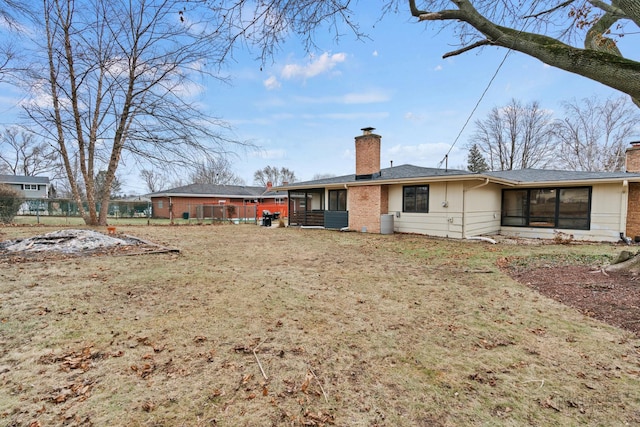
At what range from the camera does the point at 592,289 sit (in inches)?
187

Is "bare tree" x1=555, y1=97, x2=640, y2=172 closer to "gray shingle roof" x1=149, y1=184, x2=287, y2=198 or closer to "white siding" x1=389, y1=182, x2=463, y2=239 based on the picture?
"white siding" x1=389, y1=182, x2=463, y2=239

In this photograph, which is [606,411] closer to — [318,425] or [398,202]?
[318,425]

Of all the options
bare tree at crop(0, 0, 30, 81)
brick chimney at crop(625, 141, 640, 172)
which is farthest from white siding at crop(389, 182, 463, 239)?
bare tree at crop(0, 0, 30, 81)

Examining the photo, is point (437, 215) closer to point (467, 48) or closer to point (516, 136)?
point (467, 48)

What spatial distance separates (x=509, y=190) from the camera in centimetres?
1338

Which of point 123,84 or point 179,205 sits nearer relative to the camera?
point 123,84

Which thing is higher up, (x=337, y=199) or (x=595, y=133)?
(x=595, y=133)

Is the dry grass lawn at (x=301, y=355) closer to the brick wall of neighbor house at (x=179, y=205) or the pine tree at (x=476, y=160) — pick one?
the brick wall of neighbor house at (x=179, y=205)

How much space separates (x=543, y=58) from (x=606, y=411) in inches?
165

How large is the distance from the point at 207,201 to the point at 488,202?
24398 mm

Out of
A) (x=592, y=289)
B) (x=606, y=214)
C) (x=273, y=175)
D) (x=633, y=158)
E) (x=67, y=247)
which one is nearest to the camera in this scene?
(x=592, y=289)

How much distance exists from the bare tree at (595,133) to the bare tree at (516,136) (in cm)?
130

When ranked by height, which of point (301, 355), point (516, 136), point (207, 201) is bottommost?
point (301, 355)

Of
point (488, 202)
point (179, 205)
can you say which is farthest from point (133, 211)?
point (488, 202)
